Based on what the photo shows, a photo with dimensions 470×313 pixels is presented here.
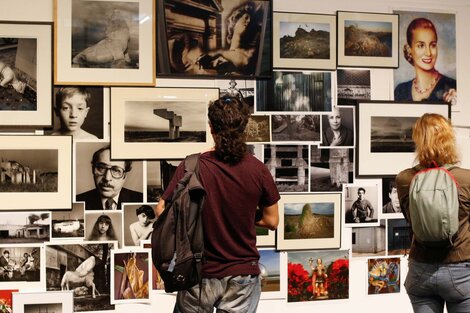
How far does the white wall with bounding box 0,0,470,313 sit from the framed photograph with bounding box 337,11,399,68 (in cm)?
5

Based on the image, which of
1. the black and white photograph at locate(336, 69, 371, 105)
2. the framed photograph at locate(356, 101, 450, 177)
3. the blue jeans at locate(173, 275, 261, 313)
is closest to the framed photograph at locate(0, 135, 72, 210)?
the blue jeans at locate(173, 275, 261, 313)

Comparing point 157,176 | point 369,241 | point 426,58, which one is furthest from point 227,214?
point 426,58

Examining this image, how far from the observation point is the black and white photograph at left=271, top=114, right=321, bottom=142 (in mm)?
3211

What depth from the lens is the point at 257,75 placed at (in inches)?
125

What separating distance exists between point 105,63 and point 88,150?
0.45 metres

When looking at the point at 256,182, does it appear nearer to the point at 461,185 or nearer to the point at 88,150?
the point at 461,185

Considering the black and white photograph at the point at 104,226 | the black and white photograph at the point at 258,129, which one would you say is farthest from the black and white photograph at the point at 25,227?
the black and white photograph at the point at 258,129

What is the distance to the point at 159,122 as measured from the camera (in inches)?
121

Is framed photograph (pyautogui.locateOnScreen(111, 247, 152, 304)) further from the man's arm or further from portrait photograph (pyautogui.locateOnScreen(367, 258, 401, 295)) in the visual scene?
portrait photograph (pyautogui.locateOnScreen(367, 258, 401, 295))

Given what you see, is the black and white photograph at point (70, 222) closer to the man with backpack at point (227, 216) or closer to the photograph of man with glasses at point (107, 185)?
the photograph of man with glasses at point (107, 185)

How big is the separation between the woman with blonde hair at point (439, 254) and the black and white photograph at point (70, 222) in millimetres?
1582

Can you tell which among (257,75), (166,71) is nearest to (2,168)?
(166,71)

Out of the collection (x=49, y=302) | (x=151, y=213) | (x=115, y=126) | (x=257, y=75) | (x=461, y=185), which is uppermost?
(x=257, y=75)

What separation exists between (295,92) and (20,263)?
5.53 feet
